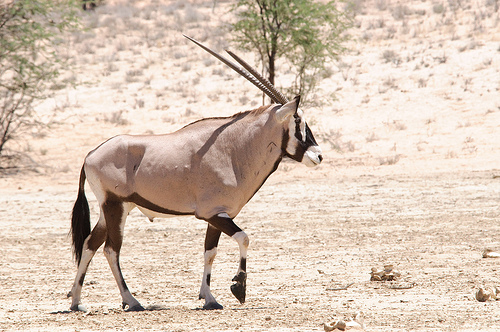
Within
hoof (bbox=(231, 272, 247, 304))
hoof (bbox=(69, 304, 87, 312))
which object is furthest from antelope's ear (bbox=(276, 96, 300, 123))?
hoof (bbox=(69, 304, 87, 312))

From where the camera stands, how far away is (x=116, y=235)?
7.05 meters

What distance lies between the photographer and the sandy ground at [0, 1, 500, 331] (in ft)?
22.8

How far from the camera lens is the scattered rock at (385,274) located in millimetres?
7879

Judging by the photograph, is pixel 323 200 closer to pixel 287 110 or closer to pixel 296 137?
pixel 296 137

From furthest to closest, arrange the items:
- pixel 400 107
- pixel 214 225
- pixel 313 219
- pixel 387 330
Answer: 1. pixel 400 107
2. pixel 313 219
3. pixel 214 225
4. pixel 387 330

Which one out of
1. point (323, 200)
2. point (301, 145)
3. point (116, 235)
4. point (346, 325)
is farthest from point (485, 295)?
point (323, 200)

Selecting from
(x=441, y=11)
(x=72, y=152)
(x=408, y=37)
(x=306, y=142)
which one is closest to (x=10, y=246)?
(x=306, y=142)

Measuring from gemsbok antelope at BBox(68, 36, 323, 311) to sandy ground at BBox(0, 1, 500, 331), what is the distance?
84 cm

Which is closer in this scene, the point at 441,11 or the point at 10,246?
the point at 10,246

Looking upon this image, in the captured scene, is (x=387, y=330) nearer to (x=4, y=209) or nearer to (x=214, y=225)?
(x=214, y=225)

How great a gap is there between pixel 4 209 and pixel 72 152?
6391 millimetres

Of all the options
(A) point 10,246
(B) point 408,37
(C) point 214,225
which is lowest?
(A) point 10,246

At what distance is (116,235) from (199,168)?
1008 millimetres

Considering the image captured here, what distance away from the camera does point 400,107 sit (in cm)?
2348
